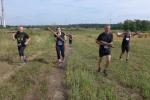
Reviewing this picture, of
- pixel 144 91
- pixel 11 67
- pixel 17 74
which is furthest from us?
pixel 11 67

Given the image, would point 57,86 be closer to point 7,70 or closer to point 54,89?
point 54,89

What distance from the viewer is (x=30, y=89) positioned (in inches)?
425

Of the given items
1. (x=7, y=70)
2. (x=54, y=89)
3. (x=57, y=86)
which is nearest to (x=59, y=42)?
(x=7, y=70)

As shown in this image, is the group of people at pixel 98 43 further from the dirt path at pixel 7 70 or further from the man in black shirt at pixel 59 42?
the dirt path at pixel 7 70

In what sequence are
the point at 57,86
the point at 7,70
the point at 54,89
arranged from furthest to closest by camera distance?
the point at 7,70, the point at 57,86, the point at 54,89

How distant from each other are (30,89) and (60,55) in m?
7.07

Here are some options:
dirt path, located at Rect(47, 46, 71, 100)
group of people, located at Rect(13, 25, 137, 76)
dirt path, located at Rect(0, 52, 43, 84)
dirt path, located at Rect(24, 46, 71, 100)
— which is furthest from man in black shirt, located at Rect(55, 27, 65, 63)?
dirt path, located at Rect(24, 46, 71, 100)

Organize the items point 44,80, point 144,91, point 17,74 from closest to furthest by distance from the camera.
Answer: point 144,91 → point 44,80 → point 17,74

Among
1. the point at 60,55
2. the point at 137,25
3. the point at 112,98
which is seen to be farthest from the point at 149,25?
the point at 112,98

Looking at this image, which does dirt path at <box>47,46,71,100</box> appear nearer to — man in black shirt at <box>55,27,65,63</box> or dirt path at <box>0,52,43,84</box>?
dirt path at <box>0,52,43,84</box>

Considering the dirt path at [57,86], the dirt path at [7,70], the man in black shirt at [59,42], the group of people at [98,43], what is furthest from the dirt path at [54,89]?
the man in black shirt at [59,42]

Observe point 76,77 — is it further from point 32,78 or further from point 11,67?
point 11,67

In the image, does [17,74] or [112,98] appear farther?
[17,74]

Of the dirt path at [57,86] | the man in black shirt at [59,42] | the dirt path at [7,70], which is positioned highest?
the man in black shirt at [59,42]
